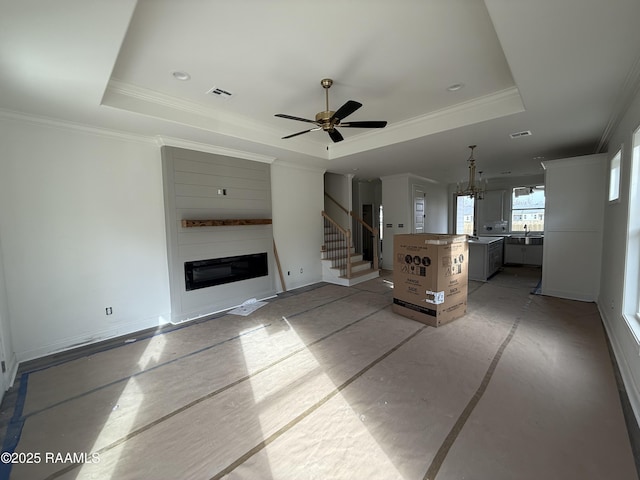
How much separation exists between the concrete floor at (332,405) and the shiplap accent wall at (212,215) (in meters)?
0.78

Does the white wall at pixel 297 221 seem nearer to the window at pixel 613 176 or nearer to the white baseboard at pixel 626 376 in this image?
the white baseboard at pixel 626 376

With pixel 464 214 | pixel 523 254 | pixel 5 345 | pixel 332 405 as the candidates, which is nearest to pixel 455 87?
pixel 332 405

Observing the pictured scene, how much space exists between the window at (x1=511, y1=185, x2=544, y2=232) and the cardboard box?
5826mm

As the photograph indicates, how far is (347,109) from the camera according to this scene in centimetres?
259

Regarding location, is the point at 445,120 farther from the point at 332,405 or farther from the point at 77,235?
the point at 77,235

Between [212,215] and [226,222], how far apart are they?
10.3 inches

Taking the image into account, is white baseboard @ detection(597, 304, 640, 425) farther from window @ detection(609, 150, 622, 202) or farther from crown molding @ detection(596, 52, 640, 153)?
crown molding @ detection(596, 52, 640, 153)

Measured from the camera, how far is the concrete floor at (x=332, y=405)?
1.59m

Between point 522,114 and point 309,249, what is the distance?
14.0ft

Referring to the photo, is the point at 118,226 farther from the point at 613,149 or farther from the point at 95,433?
the point at 613,149

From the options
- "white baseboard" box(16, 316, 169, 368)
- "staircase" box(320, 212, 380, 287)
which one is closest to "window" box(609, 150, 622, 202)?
"staircase" box(320, 212, 380, 287)

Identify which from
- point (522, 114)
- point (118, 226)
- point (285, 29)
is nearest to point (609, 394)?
point (522, 114)

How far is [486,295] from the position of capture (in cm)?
480

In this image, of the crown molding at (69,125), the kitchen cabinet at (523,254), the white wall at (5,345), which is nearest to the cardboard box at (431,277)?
the crown molding at (69,125)
